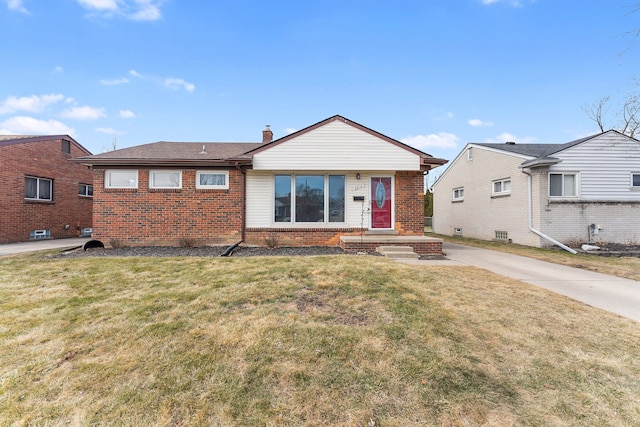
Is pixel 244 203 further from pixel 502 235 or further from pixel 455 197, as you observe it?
pixel 455 197

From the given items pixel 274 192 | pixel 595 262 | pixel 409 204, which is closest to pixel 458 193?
pixel 409 204

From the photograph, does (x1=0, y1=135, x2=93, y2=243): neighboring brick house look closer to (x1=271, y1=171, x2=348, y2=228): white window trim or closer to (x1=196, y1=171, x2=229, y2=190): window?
(x1=196, y1=171, x2=229, y2=190): window

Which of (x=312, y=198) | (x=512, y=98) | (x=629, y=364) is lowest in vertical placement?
(x=629, y=364)

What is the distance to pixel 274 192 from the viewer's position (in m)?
9.89

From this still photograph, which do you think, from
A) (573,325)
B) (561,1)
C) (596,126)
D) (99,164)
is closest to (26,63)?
(99,164)

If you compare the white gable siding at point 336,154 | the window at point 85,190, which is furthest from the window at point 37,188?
the white gable siding at point 336,154

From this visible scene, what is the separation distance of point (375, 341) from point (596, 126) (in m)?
30.2

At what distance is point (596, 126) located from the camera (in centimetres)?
2208

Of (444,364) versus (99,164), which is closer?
(444,364)

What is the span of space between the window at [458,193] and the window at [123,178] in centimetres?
1656

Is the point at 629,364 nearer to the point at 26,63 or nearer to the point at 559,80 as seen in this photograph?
the point at 559,80

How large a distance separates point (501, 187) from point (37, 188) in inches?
883

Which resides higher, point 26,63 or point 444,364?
point 26,63

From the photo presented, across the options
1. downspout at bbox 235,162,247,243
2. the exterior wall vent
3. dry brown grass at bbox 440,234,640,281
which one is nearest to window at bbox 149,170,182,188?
downspout at bbox 235,162,247,243
